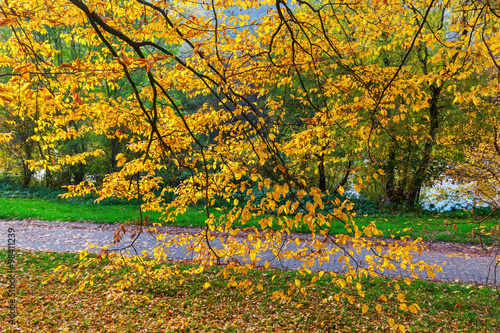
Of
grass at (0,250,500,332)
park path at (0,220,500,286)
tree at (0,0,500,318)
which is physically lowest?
grass at (0,250,500,332)

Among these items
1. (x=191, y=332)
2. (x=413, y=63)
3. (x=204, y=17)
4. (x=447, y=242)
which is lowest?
(x=191, y=332)

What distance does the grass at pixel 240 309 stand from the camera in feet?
15.5

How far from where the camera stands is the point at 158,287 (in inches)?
238

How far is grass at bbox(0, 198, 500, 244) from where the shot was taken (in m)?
8.76

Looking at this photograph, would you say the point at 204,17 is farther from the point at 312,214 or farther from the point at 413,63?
the point at 413,63

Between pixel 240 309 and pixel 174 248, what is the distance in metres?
3.23

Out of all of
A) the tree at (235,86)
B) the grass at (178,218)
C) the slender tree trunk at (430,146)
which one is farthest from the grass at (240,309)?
the slender tree trunk at (430,146)

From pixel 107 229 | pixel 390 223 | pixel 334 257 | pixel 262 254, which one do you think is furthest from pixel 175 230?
pixel 390 223

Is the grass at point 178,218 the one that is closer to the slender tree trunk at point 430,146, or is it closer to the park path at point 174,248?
the park path at point 174,248

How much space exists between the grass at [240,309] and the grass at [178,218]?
112 inches

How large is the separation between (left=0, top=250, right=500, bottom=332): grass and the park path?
2.01ft

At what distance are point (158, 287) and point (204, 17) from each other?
4.88 m

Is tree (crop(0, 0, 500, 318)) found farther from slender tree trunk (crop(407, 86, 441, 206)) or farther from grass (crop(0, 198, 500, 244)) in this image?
slender tree trunk (crop(407, 86, 441, 206))

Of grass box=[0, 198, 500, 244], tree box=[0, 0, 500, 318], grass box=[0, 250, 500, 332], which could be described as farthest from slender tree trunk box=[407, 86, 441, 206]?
tree box=[0, 0, 500, 318]
